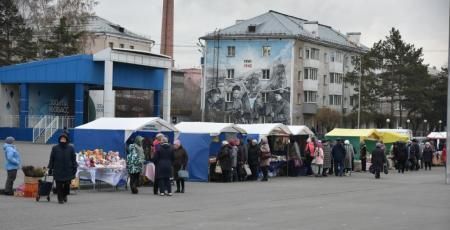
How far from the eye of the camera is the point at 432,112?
96625 mm

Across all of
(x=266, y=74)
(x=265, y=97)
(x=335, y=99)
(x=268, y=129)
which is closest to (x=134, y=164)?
(x=268, y=129)

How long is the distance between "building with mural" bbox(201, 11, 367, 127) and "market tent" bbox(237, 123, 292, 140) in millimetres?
55928

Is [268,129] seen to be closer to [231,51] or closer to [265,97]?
[265,97]

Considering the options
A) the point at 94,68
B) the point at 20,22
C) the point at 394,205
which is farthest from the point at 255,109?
the point at 394,205

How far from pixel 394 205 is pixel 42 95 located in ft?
151

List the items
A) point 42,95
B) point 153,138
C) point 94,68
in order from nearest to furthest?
point 153,138
point 94,68
point 42,95

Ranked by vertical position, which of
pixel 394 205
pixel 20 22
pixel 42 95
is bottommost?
pixel 394 205

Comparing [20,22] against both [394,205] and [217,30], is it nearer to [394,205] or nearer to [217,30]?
[217,30]

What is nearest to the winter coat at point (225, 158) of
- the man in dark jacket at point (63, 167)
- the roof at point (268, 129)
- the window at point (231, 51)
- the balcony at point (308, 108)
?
the roof at point (268, 129)

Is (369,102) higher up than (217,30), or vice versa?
(217,30)

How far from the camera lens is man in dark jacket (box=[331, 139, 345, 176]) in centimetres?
3591

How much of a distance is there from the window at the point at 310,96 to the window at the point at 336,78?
18.7 feet

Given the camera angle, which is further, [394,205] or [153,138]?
[153,138]

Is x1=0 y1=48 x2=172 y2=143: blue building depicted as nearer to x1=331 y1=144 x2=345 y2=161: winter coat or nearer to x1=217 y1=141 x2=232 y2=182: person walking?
x1=331 y1=144 x2=345 y2=161: winter coat
